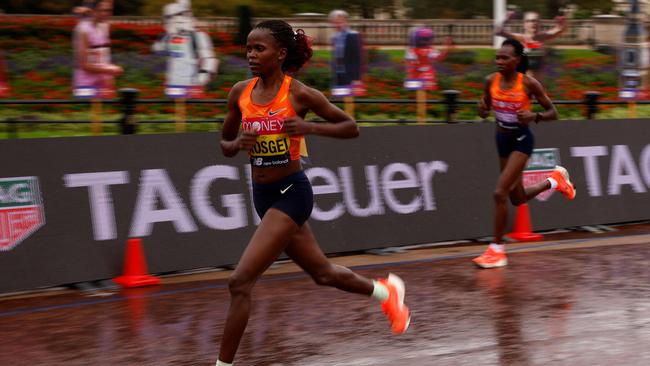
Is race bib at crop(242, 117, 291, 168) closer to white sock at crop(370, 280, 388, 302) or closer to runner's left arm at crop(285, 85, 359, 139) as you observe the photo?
runner's left arm at crop(285, 85, 359, 139)

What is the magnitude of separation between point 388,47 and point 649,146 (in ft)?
91.2

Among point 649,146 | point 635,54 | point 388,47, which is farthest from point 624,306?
point 388,47

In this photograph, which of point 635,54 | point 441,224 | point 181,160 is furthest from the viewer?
point 635,54

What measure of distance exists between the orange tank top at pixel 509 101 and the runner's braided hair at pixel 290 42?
4.58 metres

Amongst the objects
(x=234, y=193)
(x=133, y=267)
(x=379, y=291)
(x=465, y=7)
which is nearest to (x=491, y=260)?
(x=234, y=193)

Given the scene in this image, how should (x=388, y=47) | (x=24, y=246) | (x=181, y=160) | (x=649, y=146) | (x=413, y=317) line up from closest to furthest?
(x=413, y=317), (x=24, y=246), (x=181, y=160), (x=649, y=146), (x=388, y=47)

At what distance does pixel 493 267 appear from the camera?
10578 millimetres

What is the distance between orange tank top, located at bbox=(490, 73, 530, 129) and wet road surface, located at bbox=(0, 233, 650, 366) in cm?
148

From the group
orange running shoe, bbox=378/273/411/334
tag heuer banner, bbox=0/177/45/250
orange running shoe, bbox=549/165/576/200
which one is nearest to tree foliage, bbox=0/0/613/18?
orange running shoe, bbox=549/165/576/200

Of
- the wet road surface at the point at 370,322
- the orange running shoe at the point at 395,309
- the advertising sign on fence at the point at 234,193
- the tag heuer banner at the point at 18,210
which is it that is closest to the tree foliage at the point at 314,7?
the advertising sign on fence at the point at 234,193

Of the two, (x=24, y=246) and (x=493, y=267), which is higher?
(x=24, y=246)

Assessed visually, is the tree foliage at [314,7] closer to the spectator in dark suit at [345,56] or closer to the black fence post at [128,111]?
the spectator in dark suit at [345,56]

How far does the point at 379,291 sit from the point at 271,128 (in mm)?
1477

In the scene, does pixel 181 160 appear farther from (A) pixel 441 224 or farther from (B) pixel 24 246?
(A) pixel 441 224
